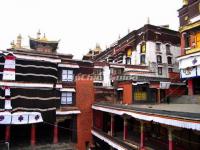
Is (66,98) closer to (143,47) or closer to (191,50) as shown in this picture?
(191,50)

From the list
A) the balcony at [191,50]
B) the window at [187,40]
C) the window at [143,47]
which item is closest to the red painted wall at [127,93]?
the balcony at [191,50]

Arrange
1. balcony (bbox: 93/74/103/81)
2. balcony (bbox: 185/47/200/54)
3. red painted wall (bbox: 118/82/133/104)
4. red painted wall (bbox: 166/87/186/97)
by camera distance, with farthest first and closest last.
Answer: balcony (bbox: 93/74/103/81) → red painted wall (bbox: 166/87/186/97) → red painted wall (bbox: 118/82/133/104) → balcony (bbox: 185/47/200/54)

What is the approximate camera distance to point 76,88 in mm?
27516

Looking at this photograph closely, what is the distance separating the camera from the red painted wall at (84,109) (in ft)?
87.1

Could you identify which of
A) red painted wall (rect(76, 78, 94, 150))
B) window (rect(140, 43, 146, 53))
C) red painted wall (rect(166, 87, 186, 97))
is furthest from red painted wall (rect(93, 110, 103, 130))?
window (rect(140, 43, 146, 53))

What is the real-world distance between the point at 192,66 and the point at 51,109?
17208mm

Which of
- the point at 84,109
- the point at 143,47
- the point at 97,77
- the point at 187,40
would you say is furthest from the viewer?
the point at 143,47

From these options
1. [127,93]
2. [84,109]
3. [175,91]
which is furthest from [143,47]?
[84,109]

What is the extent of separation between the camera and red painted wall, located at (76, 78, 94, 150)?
→ 26.5m

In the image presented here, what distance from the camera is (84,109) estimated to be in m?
27.3

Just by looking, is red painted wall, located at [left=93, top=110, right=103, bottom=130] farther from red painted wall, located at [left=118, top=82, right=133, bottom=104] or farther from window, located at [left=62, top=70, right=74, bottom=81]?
window, located at [left=62, top=70, right=74, bottom=81]

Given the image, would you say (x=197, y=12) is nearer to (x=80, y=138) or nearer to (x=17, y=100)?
(x=80, y=138)

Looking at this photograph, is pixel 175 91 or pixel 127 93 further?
pixel 175 91

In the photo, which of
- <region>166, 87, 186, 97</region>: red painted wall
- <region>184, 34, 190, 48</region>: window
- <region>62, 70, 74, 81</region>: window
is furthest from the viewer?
<region>166, 87, 186, 97</region>: red painted wall
